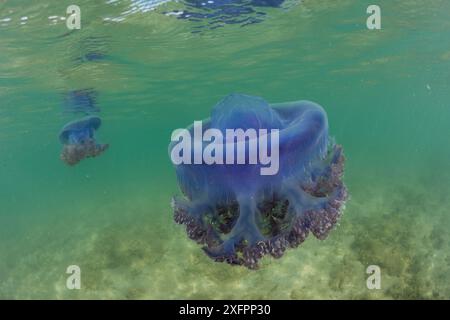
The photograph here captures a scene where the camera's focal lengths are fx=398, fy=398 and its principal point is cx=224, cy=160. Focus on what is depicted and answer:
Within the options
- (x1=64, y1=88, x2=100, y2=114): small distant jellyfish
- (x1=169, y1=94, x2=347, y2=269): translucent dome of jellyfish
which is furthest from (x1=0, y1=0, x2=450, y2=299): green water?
(x1=169, y1=94, x2=347, y2=269): translucent dome of jellyfish

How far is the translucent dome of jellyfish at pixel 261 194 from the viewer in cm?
312

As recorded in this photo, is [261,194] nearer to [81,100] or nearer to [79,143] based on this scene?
[79,143]

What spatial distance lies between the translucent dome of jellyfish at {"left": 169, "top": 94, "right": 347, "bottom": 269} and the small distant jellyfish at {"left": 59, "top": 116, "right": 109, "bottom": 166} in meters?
7.59

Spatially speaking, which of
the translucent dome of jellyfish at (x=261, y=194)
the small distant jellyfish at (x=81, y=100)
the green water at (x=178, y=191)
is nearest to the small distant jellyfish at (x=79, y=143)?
the green water at (x=178, y=191)

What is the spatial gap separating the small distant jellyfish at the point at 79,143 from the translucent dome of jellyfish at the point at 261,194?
299 inches

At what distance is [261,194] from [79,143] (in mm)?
8726

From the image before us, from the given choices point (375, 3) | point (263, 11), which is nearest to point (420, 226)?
point (375, 3)

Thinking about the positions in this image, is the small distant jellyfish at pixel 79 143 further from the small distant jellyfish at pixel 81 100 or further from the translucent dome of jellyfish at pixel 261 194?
the translucent dome of jellyfish at pixel 261 194

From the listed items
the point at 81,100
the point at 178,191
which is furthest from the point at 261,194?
the point at 81,100

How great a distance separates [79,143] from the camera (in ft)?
35.4

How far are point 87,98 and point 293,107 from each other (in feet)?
60.3

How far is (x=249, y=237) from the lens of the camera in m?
3.24
